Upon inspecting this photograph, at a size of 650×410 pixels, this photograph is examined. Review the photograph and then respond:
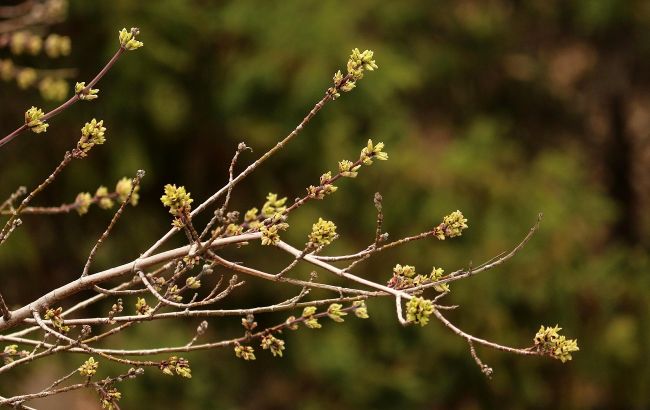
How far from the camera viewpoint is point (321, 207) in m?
8.32

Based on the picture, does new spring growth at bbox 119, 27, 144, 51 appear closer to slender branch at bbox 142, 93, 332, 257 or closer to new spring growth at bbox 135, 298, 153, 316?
slender branch at bbox 142, 93, 332, 257

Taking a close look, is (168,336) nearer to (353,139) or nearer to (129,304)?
(129,304)

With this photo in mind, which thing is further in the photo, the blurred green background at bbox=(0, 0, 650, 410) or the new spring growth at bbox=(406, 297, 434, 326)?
the blurred green background at bbox=(0, 0, 650, 410)

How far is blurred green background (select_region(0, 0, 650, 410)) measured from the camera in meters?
7.68

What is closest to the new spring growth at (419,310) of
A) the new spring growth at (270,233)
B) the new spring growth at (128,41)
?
the new spring growth at (270,233)

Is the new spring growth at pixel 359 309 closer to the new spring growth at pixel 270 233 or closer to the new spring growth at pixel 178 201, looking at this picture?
the new spring growth at pixel 270 233

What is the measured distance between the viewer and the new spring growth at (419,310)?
222 centimetres

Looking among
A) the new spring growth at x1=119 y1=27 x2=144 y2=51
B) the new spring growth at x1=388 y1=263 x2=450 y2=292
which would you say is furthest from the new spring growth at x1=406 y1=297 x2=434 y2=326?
the new spring growth at x1=119 y1=27 x2=144 y2=51

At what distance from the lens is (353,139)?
823 centimetres

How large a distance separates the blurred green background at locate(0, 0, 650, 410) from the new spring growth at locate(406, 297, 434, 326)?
5.53m

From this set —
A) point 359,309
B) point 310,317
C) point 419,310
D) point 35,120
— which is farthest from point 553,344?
point 35,120

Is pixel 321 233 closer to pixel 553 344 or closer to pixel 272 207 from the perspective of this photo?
pixel 272 207

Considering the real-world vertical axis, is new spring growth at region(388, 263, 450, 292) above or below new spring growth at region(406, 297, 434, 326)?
above

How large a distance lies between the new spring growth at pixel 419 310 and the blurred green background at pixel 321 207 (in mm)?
5535
